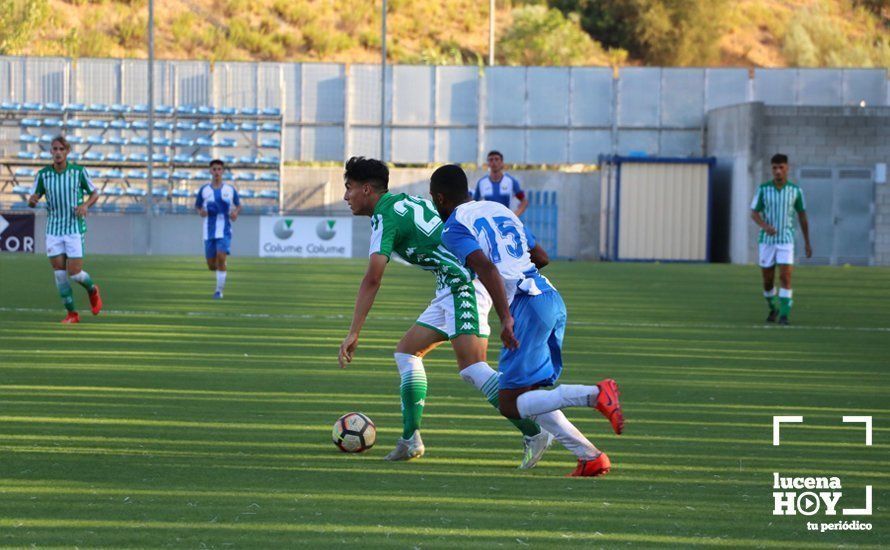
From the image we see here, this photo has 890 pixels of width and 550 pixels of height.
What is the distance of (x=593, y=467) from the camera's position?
24.5 ft

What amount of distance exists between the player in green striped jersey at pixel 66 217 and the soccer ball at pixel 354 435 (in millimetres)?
9589

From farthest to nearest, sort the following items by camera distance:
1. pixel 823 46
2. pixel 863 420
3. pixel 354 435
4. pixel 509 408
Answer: pixel 823 46, pixel 863 420, pixel 354 435, pixel 509 408

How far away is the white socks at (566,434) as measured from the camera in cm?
745

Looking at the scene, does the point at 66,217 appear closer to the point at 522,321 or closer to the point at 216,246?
the point at 216,246

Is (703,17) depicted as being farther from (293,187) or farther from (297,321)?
(297,321)

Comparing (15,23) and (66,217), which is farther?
(15,23)

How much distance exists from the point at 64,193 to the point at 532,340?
11072 mm

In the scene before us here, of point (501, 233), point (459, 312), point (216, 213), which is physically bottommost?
point (216, 213)

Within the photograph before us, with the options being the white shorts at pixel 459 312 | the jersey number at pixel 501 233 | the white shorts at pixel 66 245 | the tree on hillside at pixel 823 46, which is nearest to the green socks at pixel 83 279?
the white shorts at pixel 66 245

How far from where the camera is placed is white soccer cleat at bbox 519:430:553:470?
7.83 m

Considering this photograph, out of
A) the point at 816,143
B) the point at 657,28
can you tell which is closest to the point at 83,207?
the point at 816,143

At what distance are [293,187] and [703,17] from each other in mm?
35513

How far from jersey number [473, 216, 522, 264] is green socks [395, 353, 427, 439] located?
3.57ft

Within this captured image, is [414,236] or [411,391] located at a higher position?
[414,236]
